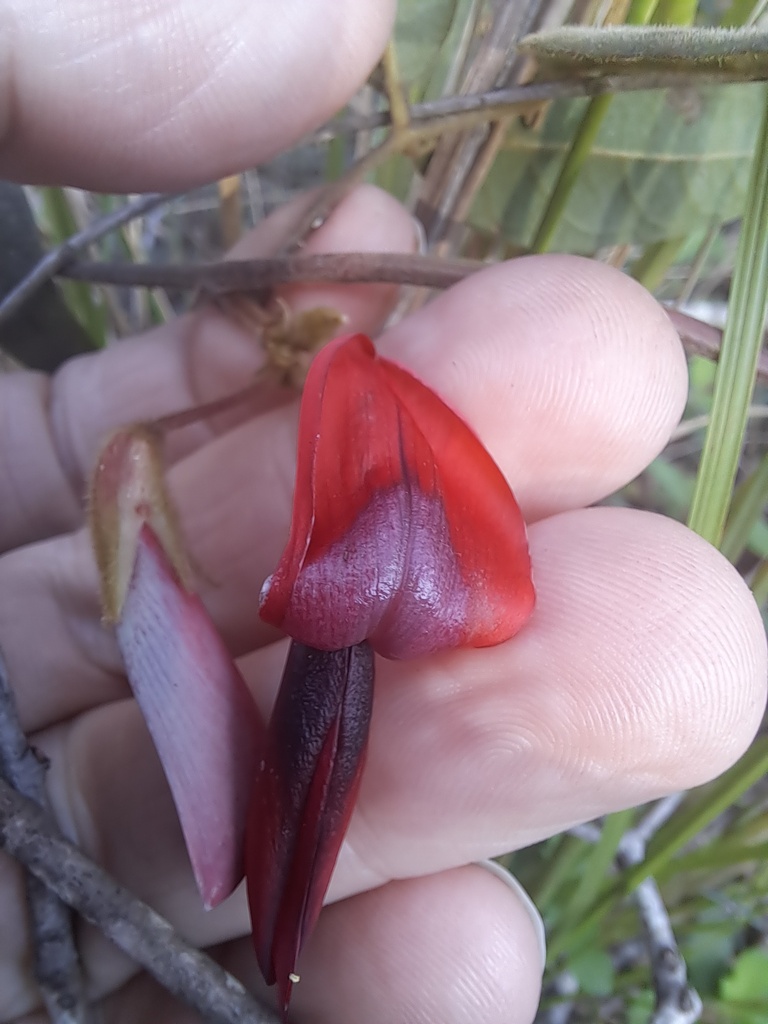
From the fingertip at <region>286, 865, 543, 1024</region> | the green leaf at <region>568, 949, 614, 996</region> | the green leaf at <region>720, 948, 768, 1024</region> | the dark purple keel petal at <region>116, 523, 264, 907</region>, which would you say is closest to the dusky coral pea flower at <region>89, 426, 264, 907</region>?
the dark purple keel petal at <region>116, 523, 264, 907</region>

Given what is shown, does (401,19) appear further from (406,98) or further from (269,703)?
(269,703)

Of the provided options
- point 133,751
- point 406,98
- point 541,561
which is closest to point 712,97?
point 406,98

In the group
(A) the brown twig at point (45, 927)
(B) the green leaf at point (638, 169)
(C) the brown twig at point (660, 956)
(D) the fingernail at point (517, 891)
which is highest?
(B) the green leaf at point (638, 169)

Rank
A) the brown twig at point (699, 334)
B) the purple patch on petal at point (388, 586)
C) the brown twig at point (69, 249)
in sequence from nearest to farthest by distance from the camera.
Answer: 1. the purple patch on petal at point (388, 586)
2. the brown twig at point (699, 334)
3. the brown twig at point (69, 249)

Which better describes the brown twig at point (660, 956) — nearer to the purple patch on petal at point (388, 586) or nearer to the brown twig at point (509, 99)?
the purple patch on petal at point (388, 586)

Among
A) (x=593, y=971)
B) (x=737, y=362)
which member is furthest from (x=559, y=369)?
(x=593, y=971)

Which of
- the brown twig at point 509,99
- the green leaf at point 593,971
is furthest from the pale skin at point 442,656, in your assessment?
the green leaf at point 593,971

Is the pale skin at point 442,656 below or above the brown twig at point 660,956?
above
